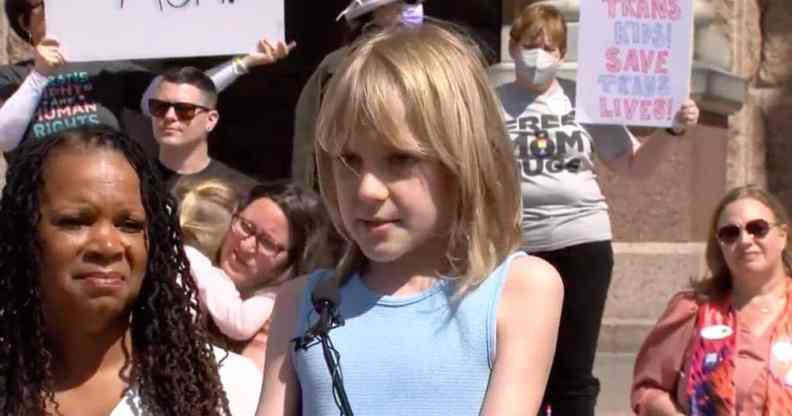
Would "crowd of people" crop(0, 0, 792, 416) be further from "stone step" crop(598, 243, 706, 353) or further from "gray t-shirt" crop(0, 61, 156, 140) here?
"stone step" crop(598, 243, 706, 353)

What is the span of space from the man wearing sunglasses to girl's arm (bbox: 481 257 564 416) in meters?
3.08

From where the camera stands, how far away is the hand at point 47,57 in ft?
16.7

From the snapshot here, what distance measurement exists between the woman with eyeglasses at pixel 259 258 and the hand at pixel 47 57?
1.13 meters

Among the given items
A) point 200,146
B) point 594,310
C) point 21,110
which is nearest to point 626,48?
point 594,310

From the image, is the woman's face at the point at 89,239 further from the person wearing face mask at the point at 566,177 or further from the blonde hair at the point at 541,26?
the blonde hair at the point at 541,26

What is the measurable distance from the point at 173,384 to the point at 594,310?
12.1 ft

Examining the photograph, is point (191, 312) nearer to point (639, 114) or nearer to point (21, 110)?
point (21, 110)

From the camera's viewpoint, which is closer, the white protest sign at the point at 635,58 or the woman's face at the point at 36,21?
the woman's face at the point at 36,21

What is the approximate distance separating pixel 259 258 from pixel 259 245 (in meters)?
0.03

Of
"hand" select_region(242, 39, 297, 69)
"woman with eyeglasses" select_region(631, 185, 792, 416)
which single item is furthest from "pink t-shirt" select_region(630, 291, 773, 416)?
"hand" select_region(242, 39, 297, 69)

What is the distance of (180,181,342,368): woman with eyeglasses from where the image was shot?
156 inches

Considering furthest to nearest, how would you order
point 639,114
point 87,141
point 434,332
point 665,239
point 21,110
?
point 665,239 < point 639,114 < point 21,110 < point 87,141 < point 434,332

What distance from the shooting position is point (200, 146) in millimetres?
5363

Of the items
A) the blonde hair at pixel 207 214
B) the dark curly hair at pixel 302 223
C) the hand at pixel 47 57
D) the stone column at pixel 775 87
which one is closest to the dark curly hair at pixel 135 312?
the dark curly hair at pixel 302 223
